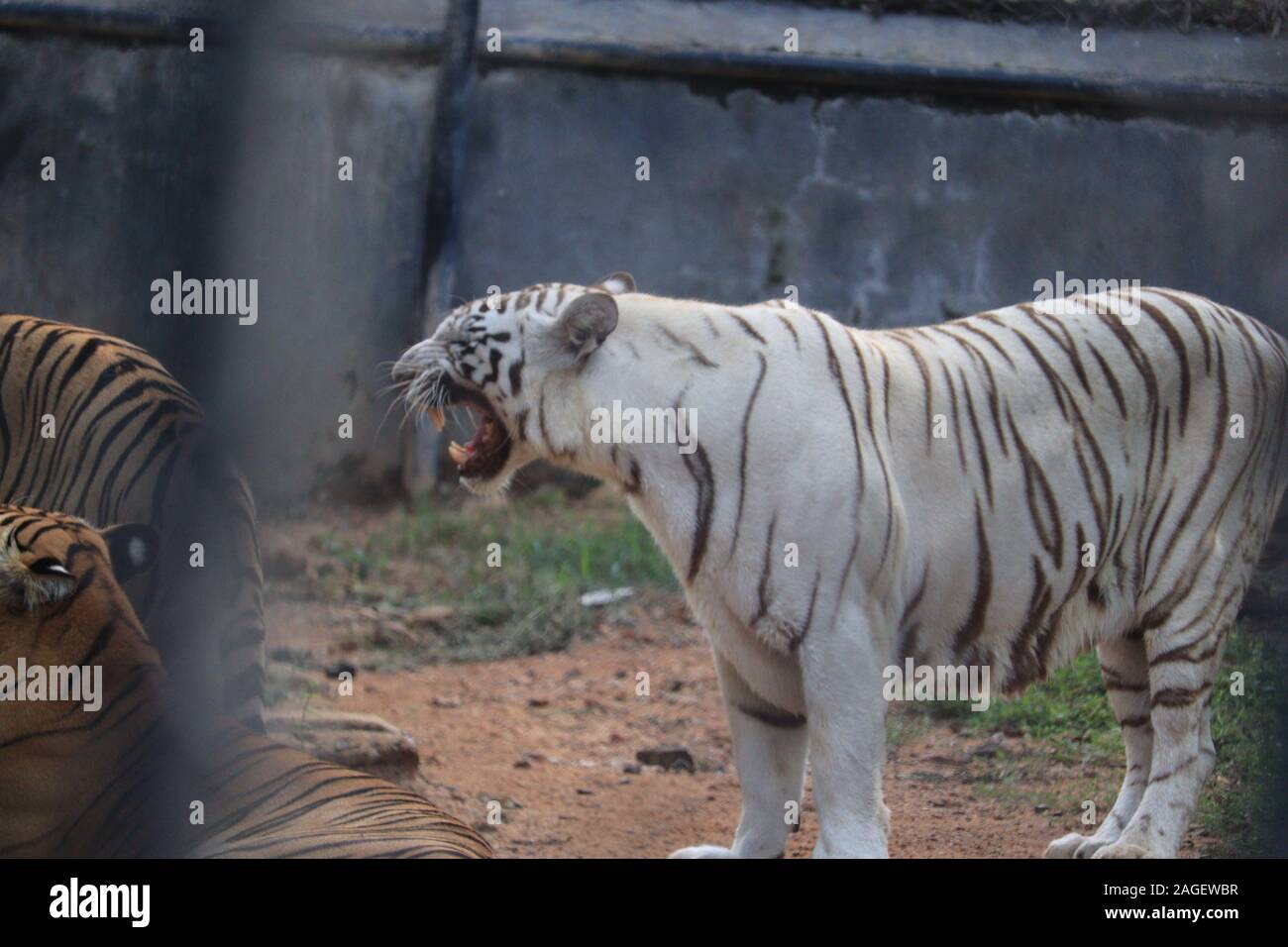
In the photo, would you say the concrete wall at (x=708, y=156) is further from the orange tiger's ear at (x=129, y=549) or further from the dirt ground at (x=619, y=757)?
the orange tiger's ear at (x=129, y=549)

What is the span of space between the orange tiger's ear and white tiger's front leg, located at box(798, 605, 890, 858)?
142 cm

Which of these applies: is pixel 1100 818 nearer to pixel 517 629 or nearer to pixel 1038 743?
pixel 1038 743

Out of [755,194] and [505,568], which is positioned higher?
[755,194]

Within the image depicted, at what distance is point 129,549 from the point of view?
2.98 metres

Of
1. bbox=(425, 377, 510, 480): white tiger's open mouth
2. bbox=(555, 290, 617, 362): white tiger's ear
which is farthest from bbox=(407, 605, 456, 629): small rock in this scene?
bbox=(555, 290, 617, 362): white tiger's ear

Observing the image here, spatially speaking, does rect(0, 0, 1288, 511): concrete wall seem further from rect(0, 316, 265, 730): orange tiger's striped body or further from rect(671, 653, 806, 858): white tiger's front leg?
rect(671, 653, 806, 858): white tiger's front leg

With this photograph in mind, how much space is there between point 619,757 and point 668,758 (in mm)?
202

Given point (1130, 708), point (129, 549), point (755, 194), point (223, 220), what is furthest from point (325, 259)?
point (1130, 708)

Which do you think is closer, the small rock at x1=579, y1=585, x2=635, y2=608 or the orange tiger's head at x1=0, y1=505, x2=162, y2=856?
the orange tiger's head at x1=0, y1=505, x2=162, y2=856

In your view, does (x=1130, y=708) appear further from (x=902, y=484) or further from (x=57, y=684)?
(x=57, y=684)

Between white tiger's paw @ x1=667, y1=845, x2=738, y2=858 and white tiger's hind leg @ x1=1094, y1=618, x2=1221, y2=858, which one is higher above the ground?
white tiger's hind leg @ x1=1094, y1=618, x2=1221, y2=858

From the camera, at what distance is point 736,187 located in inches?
265

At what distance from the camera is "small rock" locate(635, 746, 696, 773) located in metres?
4.61

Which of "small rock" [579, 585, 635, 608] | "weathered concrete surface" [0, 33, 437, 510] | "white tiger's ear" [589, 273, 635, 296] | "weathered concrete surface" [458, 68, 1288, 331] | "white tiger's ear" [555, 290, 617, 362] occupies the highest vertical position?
"weathered concrete surface" [458, 68, 1288, 331]
